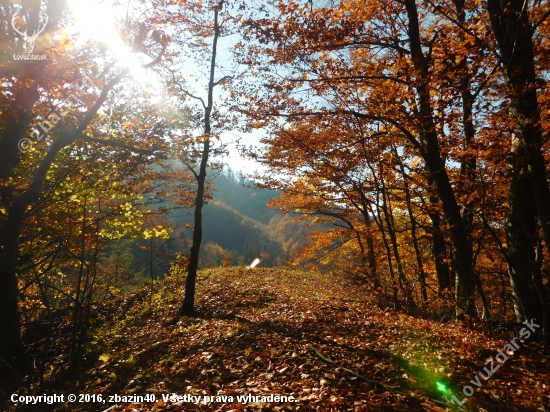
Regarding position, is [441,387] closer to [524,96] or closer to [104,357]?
[524,96]

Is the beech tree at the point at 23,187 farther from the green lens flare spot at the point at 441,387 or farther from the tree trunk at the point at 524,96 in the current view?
the green lens flare spot at the point at 441,387

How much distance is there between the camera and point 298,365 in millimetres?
5496

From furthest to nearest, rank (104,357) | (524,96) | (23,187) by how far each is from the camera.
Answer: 1. (23,187)
2. (104,357)
3. (524,96)

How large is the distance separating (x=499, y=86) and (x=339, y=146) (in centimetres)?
412

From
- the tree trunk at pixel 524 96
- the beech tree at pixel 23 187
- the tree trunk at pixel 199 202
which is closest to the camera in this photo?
the tree trunk at pixel 524 96

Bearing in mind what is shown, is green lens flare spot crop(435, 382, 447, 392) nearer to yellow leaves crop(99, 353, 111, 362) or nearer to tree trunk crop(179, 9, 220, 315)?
yellow leaves crop(99, 353, 111, 362)

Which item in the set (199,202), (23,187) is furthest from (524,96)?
(23,187)

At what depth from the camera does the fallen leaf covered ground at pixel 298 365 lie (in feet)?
14.0

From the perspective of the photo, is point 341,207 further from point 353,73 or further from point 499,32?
point 499,32

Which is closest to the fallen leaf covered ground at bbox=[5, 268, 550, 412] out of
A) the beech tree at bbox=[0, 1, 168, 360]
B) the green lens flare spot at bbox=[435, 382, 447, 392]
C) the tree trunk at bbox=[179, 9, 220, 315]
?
the green lens flare spot at bbox=[435, 382, 447, 392]

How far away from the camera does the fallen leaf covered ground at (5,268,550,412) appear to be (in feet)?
14.0

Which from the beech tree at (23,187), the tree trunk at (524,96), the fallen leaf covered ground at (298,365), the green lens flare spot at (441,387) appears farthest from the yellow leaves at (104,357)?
the tree trunk at (524,96)

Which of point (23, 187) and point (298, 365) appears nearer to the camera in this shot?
point (298, 365)

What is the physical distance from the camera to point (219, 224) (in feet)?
484
